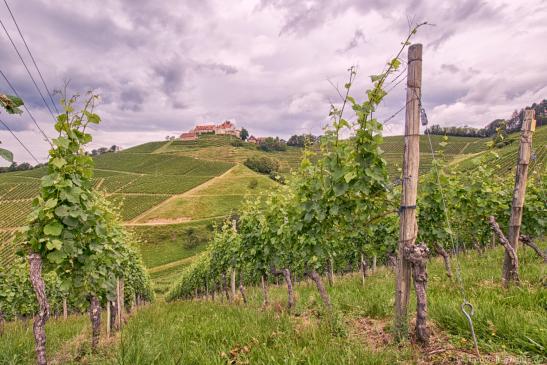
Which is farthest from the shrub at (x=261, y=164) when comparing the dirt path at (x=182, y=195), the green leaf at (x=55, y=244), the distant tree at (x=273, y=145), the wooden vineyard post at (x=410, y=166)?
the wooden vineyard post at (x=410, y=166)

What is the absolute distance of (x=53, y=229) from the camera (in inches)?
159

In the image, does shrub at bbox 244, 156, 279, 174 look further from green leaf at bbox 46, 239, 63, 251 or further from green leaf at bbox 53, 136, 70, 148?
green leaf at bbox 46, 239, 63, 251

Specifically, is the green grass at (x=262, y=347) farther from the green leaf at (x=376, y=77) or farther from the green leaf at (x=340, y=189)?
the green leaf at (x=376, y=77)

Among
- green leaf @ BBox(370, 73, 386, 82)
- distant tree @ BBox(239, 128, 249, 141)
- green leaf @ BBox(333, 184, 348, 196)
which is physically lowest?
green leaf @ BBox(333, 184, 348, 196)

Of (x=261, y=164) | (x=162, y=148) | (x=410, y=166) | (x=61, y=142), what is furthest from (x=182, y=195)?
(x=410, y=166)

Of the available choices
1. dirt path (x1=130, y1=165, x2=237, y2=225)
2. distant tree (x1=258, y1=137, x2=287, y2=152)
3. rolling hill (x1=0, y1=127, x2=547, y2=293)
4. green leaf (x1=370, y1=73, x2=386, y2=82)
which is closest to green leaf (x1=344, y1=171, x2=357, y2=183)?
green leaf (x1=370, y1=73, x2=386, y2=82)

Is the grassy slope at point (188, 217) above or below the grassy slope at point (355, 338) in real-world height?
below

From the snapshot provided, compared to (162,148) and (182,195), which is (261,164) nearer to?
(182,195)

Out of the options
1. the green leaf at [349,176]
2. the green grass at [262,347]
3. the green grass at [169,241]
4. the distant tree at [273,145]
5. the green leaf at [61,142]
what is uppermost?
the distant tree at [273,145]

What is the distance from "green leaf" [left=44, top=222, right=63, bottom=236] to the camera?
398 cm

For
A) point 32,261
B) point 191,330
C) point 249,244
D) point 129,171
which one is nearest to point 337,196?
point 191,330

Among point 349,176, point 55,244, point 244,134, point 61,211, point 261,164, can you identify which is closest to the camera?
point 349,176

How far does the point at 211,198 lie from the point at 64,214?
269 feet

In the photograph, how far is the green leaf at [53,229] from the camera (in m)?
3.98
